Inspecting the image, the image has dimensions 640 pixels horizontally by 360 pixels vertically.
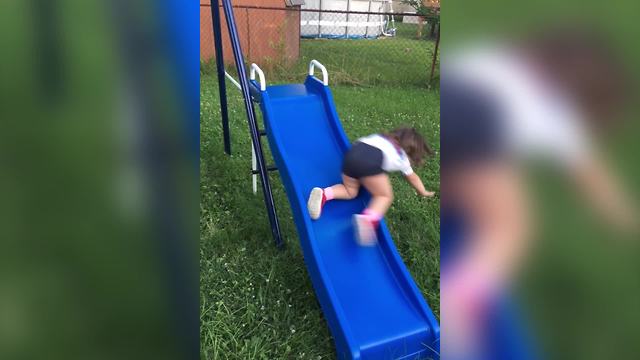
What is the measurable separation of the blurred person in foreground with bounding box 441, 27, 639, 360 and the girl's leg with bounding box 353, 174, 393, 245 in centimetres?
246

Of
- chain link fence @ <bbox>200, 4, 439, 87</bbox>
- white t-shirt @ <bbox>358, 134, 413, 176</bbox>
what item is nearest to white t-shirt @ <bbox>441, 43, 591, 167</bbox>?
white t-shirt @ <bbox>358, 134, 413, 176</bbox>

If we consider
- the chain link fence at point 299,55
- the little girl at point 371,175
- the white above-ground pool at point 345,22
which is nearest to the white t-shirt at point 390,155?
the little girl at point 371,175

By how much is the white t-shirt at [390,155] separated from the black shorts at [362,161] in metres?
0.04

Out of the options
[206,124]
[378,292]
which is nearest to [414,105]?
[206,124]

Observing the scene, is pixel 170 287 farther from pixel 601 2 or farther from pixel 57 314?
pixel 601 2

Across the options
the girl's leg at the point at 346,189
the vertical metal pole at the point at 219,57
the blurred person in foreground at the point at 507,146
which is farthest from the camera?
the vertical metal pole at the point at 219,57

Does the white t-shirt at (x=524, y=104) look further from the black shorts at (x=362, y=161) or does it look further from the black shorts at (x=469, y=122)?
the black shorts at (x=362, y=161)

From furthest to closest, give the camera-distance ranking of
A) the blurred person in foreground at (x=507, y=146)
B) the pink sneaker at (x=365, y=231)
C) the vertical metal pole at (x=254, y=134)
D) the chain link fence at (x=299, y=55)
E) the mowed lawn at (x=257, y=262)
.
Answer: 1. the chain link fence at (x=299, y=55)
2. the vertical metal pole at (x=254, y=134)
3. the pink sneaker at (x=365, y=231)
4. the mowed lawn at (x=257, y=262)
5. the blurred person in foreground at (x=507, y=146)

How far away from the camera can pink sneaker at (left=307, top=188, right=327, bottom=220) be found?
3.08 m

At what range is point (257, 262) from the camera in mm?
3357

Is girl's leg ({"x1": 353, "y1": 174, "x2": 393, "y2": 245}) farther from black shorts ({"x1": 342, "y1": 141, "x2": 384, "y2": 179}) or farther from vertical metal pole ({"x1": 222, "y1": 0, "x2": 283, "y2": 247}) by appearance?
vertical metal pole ({"x1": 222, "y1": 0, "x2": 283, "y2": 247})

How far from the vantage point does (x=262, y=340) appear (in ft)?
8.77

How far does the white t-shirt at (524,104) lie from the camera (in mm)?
499

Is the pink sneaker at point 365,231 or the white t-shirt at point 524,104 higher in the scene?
the white t-shirt at point 524,104
